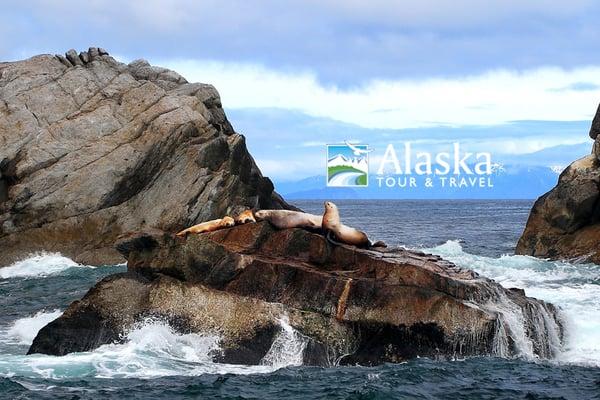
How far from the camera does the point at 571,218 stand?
152 feet

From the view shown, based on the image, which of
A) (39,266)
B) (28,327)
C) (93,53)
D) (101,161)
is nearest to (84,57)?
(93,53)

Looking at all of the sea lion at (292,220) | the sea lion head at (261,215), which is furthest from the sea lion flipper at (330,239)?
the sea lion head at (261,215)

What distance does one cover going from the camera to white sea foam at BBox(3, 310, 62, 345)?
85.2 feet

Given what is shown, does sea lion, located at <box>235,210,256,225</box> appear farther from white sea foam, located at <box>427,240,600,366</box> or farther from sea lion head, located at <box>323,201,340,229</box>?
white sea foam, located at <box>427,240,600,366</box>

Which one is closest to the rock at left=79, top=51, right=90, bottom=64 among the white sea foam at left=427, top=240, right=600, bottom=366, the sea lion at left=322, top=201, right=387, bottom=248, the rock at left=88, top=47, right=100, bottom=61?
the rock at left=88, top=47, right=100, bottom=61

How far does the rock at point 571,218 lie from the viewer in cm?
4534

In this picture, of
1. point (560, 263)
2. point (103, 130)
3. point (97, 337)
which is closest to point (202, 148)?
point (103, 130)

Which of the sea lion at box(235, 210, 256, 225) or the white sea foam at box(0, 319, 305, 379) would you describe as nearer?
the white sea foam at box(0, 319, 305, 379)

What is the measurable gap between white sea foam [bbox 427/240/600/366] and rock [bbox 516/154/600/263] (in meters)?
1.29

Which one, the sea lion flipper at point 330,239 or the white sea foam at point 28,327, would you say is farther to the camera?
the white sea foam at point 28,327

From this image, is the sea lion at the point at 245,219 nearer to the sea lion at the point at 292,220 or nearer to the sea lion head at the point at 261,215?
the sea lion head at the point at 261,215

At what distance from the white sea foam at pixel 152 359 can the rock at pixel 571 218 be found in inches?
1075

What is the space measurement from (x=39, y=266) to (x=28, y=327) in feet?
55.2

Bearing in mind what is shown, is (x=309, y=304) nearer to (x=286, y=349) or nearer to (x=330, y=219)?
(x=286, y=349)
